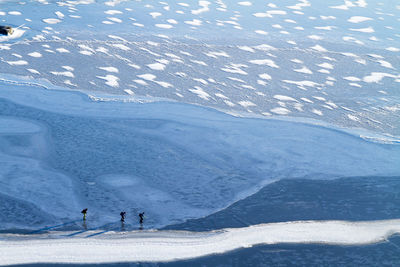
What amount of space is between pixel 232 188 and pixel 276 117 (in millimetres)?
3757

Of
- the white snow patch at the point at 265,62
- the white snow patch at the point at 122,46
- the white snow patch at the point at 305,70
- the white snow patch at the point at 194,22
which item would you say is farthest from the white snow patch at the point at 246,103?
the white snow patch at the point at 194,22

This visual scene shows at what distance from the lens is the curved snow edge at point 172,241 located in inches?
273

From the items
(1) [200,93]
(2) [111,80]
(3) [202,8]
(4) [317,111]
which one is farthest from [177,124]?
(3) [202,8]

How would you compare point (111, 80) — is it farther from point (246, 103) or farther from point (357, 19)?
point (357, 19)

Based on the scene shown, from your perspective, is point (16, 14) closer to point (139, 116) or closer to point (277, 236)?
point (139, 116)

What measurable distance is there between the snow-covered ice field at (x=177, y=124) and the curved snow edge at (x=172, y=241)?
31 millimetres

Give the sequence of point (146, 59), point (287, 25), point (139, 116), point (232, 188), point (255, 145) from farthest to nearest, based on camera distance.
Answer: point (287, 25), point (146, 59), point (139, 116), point (255, 145), point (232, 188)

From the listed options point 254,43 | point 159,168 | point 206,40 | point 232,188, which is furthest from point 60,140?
point 254,43

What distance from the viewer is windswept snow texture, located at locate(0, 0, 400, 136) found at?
13117 mm

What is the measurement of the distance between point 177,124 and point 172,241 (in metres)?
4.43

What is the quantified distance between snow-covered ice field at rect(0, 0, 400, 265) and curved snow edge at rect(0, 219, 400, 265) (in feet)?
0.10

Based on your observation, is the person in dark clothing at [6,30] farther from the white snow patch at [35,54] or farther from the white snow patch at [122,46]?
the white snow patch at [122,46]

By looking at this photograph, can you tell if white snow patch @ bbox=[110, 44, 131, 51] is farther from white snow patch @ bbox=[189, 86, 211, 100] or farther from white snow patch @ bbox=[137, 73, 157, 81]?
white snow patch @ bbox=[189, 86, 211, 100]

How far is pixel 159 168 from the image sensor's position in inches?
376
